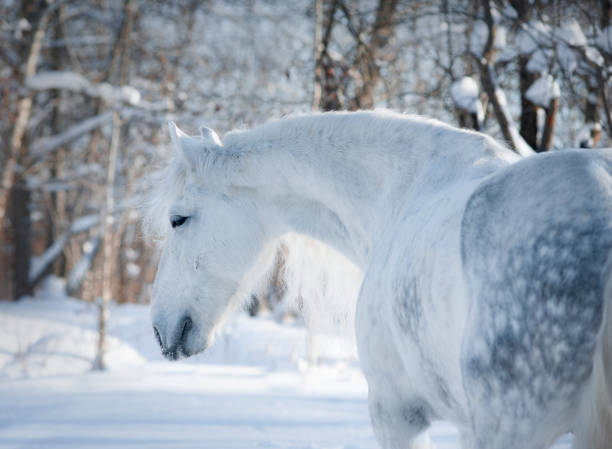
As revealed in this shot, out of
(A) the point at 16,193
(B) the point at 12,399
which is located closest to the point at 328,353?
(B) the point at 12,399

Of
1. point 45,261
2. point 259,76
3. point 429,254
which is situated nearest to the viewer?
point 429,254

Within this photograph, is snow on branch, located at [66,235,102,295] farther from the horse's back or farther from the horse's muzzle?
the horse's back

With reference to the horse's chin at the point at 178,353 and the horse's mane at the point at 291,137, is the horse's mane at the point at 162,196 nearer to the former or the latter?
the horse's mane at the point at 291,137

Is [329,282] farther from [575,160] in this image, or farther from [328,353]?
[328,353]

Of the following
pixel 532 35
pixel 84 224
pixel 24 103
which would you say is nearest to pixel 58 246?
pixel 84 224

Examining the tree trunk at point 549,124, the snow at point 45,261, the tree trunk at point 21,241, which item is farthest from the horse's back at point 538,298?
the tree trunk at point 21,241

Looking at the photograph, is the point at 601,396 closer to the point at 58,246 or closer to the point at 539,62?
the point at 539,62

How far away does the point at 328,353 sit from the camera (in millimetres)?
7793

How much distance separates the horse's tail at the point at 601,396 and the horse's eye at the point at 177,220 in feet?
5.80

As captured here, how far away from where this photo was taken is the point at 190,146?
2547 millimetres

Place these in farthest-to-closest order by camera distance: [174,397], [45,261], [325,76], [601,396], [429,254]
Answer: [45,261], [325,76], [174,397], [429,254], [601,396]

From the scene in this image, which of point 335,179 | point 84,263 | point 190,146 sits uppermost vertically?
point 190,146

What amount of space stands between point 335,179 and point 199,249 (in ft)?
2.13

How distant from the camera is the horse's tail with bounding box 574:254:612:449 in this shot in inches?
41.4
